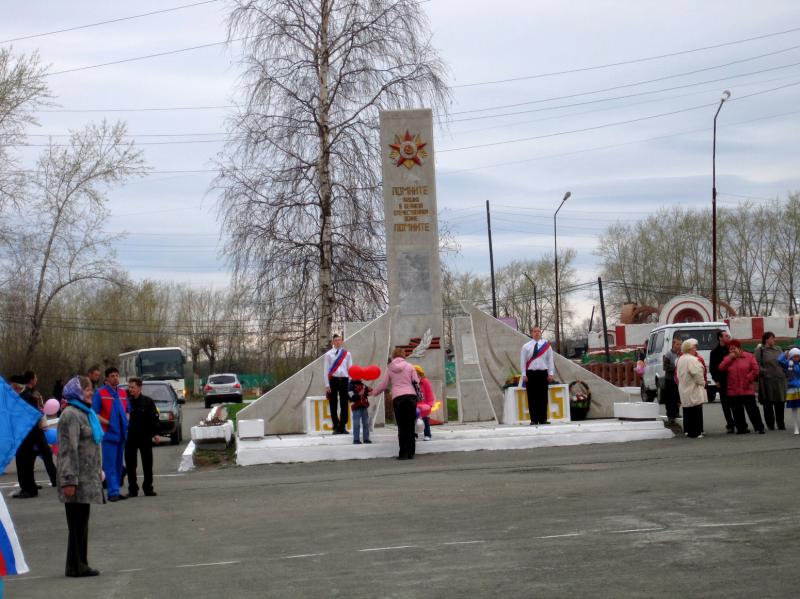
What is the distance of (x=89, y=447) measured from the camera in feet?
31.5

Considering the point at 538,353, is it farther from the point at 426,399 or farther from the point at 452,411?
the point at 452,411

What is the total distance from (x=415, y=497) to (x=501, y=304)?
284 ft

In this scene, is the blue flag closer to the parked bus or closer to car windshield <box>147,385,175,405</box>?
car windshield <box>147,385,175,405</box>

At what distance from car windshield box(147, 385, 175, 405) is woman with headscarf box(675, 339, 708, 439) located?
14.1 meters

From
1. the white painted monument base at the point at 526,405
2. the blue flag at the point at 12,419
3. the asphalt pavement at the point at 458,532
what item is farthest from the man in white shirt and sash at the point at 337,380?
the blue flag at the point at 12,419

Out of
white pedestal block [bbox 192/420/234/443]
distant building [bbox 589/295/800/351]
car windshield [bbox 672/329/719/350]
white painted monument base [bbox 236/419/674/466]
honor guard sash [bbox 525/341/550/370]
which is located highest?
distant building [bbox 589/295/800/351]

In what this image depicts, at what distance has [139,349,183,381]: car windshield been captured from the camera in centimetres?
5516

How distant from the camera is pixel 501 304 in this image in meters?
99.3

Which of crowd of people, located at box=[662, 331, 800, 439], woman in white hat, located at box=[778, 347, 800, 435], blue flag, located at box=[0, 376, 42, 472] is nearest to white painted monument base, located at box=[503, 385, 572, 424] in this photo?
Result: crowd of people, located at box=[662, 331, 800, 439]

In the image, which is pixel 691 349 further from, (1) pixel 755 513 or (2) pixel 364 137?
(2) pixel 364 137

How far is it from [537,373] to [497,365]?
9.77 feet

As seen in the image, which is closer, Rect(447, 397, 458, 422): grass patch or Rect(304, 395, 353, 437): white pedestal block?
Rect(304, 395, 353, 437): white pedestal block

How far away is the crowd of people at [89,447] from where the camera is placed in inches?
366

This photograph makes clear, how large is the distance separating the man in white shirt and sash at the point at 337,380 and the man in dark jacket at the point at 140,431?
175 inches
